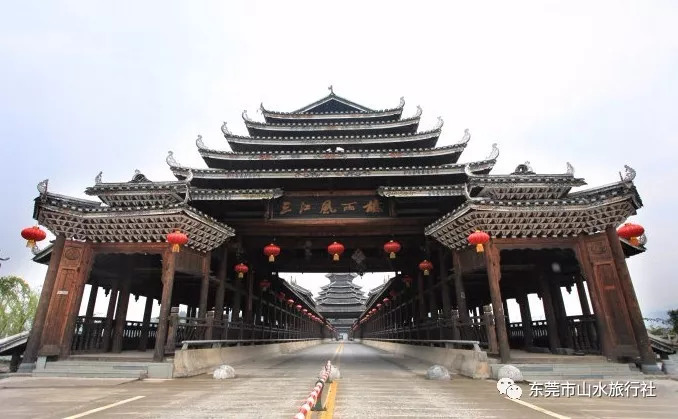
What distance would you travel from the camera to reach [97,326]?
1423cm

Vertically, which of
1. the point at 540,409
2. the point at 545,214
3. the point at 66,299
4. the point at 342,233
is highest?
the point at 342,233

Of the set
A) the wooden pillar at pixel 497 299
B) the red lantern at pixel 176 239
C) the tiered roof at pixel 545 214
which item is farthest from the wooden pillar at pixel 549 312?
the red lantern at pixel 176 239

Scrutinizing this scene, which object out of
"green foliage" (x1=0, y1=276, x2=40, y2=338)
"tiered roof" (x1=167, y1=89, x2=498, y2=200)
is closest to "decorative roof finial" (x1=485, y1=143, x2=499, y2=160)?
"tiered roof" (x1=167, y1=89, x2=498, y2=200)

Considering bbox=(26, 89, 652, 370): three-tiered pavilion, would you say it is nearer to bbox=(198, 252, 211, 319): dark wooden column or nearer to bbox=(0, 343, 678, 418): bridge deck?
bbox=(198, 252, 211, 319): dark wooden column

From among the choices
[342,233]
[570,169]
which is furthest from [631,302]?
[342,233]

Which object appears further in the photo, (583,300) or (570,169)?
(583,300)

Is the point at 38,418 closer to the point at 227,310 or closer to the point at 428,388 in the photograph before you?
the point at 428,388

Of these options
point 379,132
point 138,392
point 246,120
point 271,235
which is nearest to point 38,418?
point 138,392

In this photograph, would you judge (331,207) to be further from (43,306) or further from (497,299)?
(43,306)

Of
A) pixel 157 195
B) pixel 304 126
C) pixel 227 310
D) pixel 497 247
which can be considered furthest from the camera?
pixel 227 310

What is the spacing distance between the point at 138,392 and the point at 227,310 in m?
18.8

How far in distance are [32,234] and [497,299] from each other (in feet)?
45.1

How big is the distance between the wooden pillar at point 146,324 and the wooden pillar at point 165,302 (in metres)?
7.20

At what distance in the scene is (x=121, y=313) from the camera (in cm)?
1516
